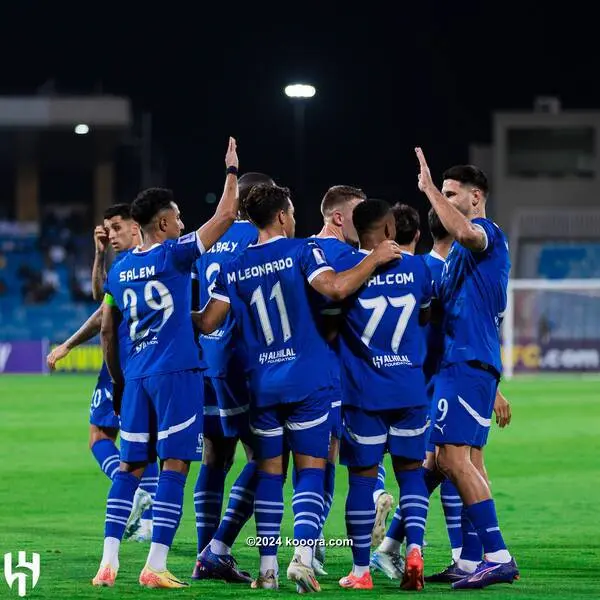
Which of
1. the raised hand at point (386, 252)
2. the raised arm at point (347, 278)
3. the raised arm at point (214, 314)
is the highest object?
the raised hand at point (386, 252)

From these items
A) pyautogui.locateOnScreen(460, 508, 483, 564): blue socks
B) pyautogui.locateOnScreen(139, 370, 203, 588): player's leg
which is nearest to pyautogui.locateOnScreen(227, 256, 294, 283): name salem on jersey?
pyautogui.locateOnScreen(139, 370, 203, 588): player's leg

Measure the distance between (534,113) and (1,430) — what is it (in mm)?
38181

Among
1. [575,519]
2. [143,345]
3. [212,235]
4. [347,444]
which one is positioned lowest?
[575,519]

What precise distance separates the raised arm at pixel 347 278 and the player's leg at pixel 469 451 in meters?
0.75

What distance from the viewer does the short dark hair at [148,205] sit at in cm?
747

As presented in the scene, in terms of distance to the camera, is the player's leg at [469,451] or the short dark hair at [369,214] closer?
the player's leg at [469,451]

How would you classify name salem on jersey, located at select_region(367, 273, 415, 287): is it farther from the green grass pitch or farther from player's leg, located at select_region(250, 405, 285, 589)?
the green grass pitch

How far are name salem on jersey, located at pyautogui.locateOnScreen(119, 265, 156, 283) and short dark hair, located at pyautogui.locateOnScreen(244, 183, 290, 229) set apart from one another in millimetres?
618

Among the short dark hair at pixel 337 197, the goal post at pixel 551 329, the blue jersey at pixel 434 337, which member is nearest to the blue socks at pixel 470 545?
the blue jersey at pixel 434 337

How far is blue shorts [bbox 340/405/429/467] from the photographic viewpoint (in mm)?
7137

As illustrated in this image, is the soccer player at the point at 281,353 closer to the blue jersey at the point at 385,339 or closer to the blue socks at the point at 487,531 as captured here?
the blue jersey at the point at 385,339

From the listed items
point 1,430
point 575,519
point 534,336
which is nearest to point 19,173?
point 534,336

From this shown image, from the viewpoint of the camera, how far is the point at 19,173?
46062 mm

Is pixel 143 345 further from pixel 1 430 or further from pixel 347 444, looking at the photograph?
pixel 1 430
